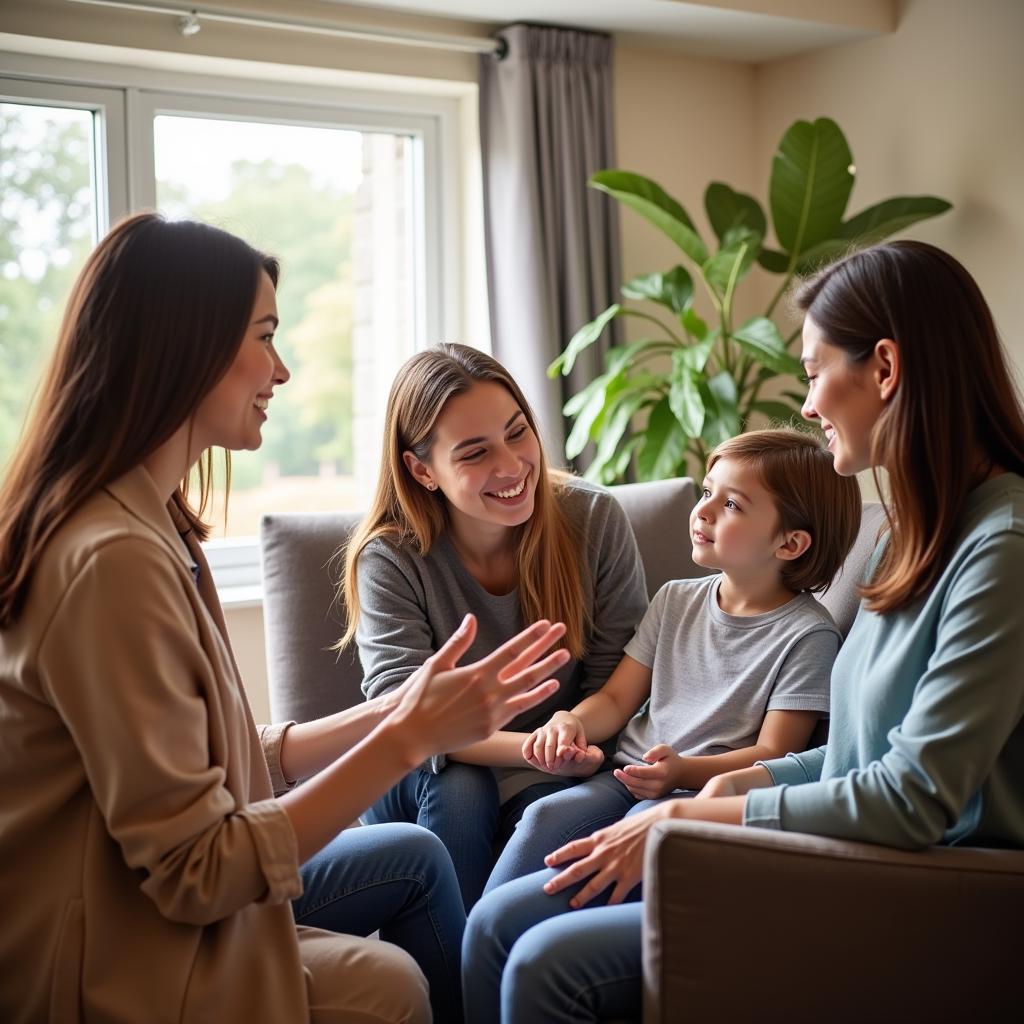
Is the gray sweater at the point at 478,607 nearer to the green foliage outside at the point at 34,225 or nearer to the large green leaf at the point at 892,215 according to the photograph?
the green foliage outside at the point at 34,225

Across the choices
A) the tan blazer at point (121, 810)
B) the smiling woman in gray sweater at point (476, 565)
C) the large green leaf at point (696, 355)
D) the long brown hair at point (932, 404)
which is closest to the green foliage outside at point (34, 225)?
the smiling woman in gray sweater at point (476, 565)

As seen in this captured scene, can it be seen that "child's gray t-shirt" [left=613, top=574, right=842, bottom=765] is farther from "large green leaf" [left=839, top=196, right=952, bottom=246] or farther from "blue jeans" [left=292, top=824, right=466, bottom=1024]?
"large green leaf" [left=839, top=196, right=952, bottom=246]

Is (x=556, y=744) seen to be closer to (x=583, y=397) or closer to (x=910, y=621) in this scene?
(x=910, y=621)

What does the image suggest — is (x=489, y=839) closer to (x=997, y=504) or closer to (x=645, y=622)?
(x=645, y=622)

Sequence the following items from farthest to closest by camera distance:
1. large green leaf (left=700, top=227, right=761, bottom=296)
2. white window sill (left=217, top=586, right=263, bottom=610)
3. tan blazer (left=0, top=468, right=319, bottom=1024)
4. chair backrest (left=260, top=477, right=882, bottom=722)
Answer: large green leaf (left=700, top=227, right=761, bottom=296) → white window sill (left=217, top=586, right=263, bottom=610) → chair backrest (left=260, top=477, right=882, bottom=722) → tan blazer (left=0, top=468, right=319, bottom=1024)

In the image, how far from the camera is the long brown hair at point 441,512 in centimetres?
207

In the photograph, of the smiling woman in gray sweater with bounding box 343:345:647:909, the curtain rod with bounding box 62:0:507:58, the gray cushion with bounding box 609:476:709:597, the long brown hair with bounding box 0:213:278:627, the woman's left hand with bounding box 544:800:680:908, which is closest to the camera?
the long brown hair with bounding box 0:213:278:627

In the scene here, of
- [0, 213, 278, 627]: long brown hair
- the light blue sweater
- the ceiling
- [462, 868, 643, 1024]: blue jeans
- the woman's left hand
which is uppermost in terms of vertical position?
the ceiling

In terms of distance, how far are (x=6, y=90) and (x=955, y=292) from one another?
8.61 feet

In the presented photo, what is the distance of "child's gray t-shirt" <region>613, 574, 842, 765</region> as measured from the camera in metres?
1.83

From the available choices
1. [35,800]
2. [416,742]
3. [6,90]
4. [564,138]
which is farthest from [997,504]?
[6,90]

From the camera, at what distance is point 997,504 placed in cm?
137

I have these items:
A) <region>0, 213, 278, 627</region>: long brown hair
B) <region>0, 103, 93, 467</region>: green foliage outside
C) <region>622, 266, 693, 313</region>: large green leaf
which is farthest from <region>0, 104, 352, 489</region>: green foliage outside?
<region>0, 213, 278, 627</region>: long brown hair

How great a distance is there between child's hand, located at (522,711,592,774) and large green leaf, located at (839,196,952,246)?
2087mm
